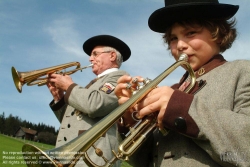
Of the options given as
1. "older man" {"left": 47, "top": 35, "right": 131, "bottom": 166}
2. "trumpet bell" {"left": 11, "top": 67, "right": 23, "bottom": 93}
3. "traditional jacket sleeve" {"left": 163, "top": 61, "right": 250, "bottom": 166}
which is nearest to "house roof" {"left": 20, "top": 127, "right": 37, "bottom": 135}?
"trumpet bell" {"left": 11, "top": 67, "right": 23, "bottom": 93}

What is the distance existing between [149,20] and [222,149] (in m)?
1.40

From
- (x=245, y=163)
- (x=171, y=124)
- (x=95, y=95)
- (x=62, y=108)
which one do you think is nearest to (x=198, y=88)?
(x=171, y=124)

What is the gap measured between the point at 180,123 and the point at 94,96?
2047 mm

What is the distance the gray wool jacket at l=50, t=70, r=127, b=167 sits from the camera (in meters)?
3.46

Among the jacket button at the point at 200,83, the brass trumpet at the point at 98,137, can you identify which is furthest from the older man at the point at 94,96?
the jacket button at the point at 200,83

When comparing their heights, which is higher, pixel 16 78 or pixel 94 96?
pixel 16 78

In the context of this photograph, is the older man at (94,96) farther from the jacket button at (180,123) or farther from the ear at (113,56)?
the jacket button at (180,123)

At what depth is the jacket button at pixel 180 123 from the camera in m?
1.61

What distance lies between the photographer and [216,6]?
6.96 ft

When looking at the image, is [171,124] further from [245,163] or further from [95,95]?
[95,95]

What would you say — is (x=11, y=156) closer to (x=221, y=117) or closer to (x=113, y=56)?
(x=113, y=56)

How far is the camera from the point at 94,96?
354cm

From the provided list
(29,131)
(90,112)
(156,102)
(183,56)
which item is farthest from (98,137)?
(29,131)

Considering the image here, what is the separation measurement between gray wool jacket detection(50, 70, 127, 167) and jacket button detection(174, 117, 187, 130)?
1874mm
